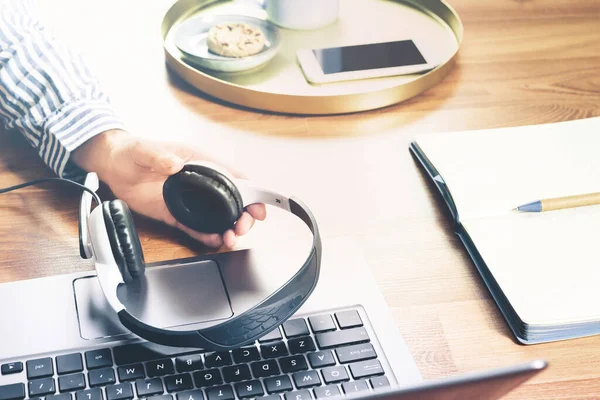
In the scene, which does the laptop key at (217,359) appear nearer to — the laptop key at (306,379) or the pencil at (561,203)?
the laptop key at (306,379)

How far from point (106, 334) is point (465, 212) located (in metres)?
0.35

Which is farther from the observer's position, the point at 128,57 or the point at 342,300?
the point at 128,57

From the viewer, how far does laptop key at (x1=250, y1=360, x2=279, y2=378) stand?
0.56 m

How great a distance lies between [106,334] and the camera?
59 centimetres

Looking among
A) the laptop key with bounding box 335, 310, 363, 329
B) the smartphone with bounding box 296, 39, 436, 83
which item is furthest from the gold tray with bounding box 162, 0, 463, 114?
the laptop key with bounding box 335, 310, 363, 329

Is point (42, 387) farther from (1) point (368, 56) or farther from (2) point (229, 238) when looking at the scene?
(1) point (368, 56)

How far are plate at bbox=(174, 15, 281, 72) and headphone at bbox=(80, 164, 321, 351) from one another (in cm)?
26

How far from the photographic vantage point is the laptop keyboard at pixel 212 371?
1.77 feet

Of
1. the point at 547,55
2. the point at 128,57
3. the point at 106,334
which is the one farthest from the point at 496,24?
the point at 106,334

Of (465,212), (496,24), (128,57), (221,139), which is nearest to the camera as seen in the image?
(465,212)

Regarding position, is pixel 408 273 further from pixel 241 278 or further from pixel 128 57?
pixel 128 57

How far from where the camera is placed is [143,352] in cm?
57

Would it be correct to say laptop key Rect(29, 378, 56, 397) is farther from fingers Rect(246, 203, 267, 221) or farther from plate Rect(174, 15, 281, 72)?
plate Rect(174, 15, 281, 72)

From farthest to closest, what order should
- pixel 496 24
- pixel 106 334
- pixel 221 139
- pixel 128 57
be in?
pixel 496 24, pixel 128 57, pixel 221 139, pixel 106 334
